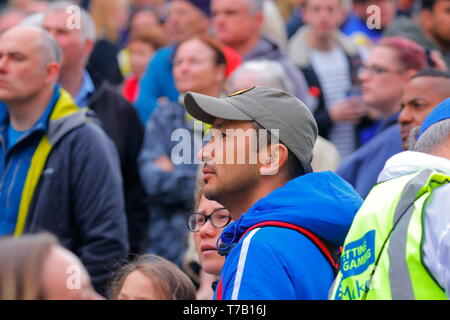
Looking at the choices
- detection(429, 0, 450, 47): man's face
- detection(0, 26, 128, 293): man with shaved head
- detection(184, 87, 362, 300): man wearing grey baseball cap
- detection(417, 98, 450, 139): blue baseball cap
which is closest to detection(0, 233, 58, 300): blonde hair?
detection(184, 87, 362, 300): man wearing grey baseball cap

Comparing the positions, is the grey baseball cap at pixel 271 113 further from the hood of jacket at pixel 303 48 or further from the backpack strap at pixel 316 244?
the hood of jacket at pixel 303 48

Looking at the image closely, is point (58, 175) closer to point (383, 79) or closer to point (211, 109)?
point (211, 109)

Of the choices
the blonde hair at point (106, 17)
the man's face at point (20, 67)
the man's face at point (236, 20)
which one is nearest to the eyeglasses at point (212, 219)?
the man's face at point (20, 67)

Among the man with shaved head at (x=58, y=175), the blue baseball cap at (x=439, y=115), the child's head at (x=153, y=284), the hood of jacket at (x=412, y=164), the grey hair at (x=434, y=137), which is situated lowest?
the child's head at (x=153, y=284)

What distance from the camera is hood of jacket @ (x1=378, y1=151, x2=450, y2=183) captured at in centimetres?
323

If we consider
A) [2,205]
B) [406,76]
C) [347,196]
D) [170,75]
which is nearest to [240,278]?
[347,196]

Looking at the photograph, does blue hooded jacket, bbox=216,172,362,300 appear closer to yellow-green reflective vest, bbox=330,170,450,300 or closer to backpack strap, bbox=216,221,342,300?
backpack strap, bbox=216,221,342,300

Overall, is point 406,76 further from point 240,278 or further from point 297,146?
point 240,278

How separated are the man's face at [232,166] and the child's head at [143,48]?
5427 mm

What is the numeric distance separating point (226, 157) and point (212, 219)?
2.42 ft

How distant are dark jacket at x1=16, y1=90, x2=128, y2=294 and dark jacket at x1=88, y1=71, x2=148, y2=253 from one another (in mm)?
1040

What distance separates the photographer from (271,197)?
3.55 meters

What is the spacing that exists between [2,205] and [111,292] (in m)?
1.13

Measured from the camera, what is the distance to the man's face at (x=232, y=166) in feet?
12.6
